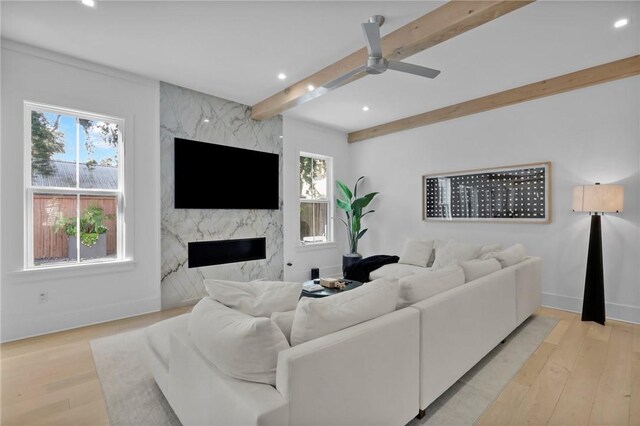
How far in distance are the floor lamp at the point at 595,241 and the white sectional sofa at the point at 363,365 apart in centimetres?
159

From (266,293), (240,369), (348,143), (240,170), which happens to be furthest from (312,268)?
(240,369)

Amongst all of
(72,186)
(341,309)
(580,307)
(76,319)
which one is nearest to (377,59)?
(341,309)

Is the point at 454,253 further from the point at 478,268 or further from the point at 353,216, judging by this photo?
the point at 353,216

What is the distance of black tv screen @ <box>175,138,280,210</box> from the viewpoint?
3984 millimetres

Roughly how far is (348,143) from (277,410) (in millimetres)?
5642

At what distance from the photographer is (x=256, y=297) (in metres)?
1.67

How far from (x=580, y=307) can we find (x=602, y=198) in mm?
1354

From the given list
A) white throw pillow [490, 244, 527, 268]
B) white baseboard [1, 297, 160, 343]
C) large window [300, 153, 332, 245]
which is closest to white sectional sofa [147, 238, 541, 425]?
white throw pillow [490, 244, 527, 268]

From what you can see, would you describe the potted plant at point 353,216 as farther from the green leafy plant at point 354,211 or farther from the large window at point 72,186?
the large window at point 72,186

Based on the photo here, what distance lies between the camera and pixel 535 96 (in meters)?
3.82

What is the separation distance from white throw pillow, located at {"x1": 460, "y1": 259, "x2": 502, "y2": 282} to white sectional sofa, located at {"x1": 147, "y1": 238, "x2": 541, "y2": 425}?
0.04 feet

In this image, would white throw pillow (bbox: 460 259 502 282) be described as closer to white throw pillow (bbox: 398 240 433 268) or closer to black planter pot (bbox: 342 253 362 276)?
white throw pillow (bbox: 398 240 433 268)

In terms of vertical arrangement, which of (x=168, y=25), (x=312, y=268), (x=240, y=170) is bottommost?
(x=312, y=268)

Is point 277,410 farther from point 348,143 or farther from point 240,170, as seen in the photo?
point 348,143
